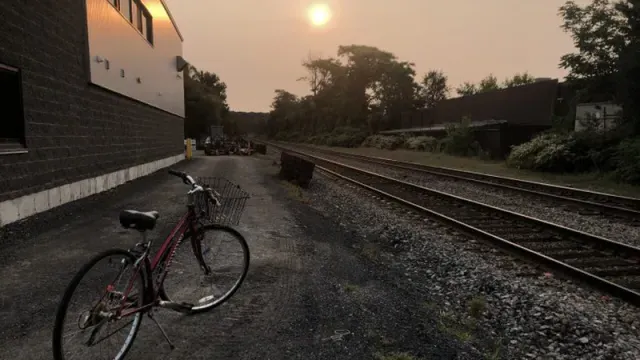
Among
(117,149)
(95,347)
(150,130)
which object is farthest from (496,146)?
(95,347)

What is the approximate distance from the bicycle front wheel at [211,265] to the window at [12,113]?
5.06 metres

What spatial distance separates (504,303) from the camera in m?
5.18

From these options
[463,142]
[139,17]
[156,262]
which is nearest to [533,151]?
[463,142]

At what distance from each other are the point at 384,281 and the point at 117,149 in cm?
1103

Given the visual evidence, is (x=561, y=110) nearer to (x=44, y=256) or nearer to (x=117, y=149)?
(x=117, y=149)

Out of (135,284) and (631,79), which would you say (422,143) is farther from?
(135,284)

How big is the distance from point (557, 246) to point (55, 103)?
10.5m

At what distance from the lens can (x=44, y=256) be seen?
594 cm

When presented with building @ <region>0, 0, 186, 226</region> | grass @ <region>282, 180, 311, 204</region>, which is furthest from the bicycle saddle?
grass @ <region>282, 180, 311, 204</region>

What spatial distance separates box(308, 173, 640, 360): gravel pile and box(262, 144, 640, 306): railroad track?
0.23 meters

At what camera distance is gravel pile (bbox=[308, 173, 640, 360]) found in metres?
4.18

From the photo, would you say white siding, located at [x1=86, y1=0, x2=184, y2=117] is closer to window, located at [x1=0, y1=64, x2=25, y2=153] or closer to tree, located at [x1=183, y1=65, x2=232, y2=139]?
window, located at [x1=0, y1=64, x2=25, y2=153]

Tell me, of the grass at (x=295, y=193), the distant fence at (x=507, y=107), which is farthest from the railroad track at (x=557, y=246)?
the distant fence at (x=507, y=107)

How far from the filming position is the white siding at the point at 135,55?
11619 mm
